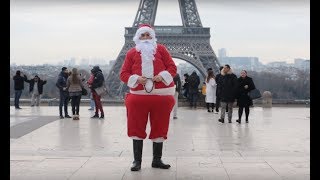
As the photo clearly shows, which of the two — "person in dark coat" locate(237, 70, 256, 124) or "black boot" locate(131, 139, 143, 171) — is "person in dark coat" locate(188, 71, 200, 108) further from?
"black boot" locate(131, 139, 143, 171)

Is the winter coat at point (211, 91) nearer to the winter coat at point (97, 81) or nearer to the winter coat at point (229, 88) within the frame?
the winter coat at point (229, 88)

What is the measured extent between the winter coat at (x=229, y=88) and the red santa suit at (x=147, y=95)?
8.01 m

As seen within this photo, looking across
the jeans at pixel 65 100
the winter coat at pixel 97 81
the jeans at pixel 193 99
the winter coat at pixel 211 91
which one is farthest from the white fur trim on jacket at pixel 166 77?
the jeans at pixel 193 99

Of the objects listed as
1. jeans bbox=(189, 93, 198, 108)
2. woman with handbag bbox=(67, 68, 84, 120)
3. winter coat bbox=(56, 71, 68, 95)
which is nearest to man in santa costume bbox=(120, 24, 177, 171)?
woman with handbag bbox=(67, 68, 84, 120)

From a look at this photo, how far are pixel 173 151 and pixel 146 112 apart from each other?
2108 mm

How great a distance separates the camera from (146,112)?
7.88 meters

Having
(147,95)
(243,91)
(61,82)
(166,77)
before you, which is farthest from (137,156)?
(61,82)

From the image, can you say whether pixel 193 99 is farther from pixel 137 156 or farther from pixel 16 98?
pixel 137 156

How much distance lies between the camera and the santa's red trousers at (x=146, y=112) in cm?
785

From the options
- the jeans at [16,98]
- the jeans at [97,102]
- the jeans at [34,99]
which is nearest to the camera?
the jeans at [97,102]

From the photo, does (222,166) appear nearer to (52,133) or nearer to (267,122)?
(52,133)

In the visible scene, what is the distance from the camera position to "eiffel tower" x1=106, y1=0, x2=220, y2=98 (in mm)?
61500
